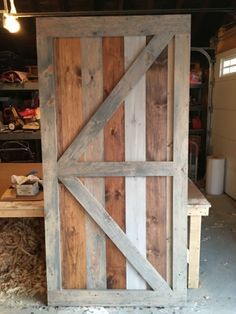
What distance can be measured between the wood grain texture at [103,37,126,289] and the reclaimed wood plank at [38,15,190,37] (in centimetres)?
7

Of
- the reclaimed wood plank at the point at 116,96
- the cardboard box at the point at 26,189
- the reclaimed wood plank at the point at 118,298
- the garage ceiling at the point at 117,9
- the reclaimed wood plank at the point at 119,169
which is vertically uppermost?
the garage ceiling at the point at 117,9

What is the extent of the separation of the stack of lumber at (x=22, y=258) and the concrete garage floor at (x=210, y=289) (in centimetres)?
16

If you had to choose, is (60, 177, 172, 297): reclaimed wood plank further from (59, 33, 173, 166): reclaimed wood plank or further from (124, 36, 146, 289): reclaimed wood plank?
(59, 33, 173, 166): reclaimed wood plank

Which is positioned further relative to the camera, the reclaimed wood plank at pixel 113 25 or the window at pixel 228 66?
the window at pixel 228 66

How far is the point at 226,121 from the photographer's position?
500 centimetres

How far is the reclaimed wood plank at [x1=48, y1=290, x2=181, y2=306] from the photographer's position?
2.42 meters

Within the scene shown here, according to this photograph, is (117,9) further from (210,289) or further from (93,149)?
(210,289)

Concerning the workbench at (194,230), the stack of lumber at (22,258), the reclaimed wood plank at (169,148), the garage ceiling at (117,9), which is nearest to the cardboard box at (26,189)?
the stack of lumber at (22,258)

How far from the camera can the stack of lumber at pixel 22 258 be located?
264 centimetres

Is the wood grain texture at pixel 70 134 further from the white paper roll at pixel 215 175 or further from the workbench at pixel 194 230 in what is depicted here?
the white paper roll at pixel 215 175

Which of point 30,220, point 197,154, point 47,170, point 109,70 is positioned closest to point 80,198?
point 47,170

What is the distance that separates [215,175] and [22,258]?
3.13m

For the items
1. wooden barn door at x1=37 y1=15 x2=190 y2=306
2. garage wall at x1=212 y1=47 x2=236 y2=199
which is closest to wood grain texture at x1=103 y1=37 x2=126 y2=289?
wooden barn door at x1=37 y1=15 x2=190 y2=306

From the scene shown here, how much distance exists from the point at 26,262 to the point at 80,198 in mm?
969
